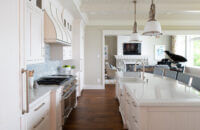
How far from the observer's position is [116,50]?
10.5 metres

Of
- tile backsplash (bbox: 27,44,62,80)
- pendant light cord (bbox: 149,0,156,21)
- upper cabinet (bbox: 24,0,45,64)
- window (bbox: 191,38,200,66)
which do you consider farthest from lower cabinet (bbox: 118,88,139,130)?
window (bbox: 191,38,200,66)

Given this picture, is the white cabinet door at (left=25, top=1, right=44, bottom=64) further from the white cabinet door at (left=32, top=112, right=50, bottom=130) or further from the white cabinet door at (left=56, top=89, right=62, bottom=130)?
the white cabinet door at (left=32, top=112, right=50, bottom=130)

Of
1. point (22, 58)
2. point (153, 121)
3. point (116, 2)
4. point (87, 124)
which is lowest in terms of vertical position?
point (87, 124)

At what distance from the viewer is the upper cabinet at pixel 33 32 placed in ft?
6.22

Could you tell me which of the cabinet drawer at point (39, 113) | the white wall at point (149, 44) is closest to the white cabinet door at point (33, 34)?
the cabinet drawer at point (39, 113)

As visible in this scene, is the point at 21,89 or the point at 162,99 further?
the point at 162,99

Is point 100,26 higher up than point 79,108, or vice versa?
point 100,26

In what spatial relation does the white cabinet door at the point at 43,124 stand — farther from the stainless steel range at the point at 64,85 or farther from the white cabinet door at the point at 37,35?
the white cabinet door at the point at 37,35

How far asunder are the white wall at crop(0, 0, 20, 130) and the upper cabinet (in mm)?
850

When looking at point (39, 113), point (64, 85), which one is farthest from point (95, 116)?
point (39, 113)

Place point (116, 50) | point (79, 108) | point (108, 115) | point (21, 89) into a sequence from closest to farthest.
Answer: point (21, 89), point (108, 115), point (79, 108), point (116, 50)

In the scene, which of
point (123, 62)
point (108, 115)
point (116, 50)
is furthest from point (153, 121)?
point (116, 50)

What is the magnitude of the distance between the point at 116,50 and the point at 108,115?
7646mm

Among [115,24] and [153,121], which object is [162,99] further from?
[115,24]
